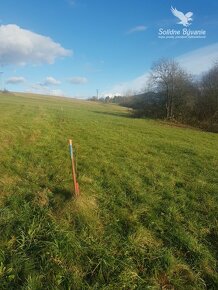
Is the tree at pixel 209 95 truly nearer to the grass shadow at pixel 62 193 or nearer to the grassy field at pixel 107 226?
the grassy field at pixel 107 226

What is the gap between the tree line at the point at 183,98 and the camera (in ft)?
108

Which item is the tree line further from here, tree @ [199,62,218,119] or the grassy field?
the grassy field

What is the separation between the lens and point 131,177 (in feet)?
25.8

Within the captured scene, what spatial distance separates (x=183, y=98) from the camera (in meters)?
36.3

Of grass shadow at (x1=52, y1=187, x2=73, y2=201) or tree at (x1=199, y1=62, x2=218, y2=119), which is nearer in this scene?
grass shadow at (x1=52, y1=187, x2=73, y2=201)

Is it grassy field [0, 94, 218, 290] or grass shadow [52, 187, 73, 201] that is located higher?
grass shadow [52, 187, 73, 201]

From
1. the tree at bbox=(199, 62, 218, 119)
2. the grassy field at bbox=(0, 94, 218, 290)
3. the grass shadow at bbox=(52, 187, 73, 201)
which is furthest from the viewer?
the tree at bbox=(199, 62, 218, 119)

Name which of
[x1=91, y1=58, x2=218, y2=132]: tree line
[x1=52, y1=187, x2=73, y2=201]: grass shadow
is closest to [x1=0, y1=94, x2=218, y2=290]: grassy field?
[x1=52, y1=187, x2=73, y2=201]: grass shadow

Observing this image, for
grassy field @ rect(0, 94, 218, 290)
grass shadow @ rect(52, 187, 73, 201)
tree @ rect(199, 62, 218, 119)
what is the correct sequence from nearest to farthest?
grassy field @ rect(0, 94, 218, 290)
grass shadow @ rect(52, 187, 73, 201)
tree @ rect(199, 62, 218, 119)

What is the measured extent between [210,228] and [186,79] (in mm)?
34273

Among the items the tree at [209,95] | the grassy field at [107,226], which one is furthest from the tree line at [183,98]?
the grassy field at [107,226]

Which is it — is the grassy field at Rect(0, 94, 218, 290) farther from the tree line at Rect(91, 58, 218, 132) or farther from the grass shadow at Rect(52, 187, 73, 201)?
the tree line at Rect(91, 58, 218, 132)

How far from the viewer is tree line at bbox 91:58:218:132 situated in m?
32.9

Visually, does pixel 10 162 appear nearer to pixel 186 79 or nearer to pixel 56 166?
pixel 56 166
